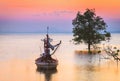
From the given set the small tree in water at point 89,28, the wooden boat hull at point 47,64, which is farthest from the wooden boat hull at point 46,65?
the small tree in water at point 89,28

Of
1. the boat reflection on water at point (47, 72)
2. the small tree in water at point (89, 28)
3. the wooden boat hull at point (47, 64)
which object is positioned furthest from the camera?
the small tree in water at point (89, 28)

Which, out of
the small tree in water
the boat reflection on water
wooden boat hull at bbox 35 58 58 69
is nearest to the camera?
the boat reflection on water

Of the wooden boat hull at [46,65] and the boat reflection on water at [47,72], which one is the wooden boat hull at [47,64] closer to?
the wooden boat hull at [46,65]

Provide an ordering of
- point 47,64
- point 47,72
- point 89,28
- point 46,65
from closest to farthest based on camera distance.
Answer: point 47,72 < point 47,64 < point 46,65 < point 89,28

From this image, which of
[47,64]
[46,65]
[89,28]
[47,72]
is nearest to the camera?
[47,72]

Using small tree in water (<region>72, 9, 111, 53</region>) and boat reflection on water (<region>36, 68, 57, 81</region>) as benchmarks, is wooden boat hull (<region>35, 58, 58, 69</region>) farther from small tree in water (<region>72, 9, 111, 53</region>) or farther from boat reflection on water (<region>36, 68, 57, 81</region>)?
small tree in water (<region>72, 9, 111, 53</region>)

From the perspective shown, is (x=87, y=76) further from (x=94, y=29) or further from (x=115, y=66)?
(x=94, y=29)

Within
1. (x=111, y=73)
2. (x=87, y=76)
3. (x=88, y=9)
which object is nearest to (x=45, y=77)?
(x=87, y=76)

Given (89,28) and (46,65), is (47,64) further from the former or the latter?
(89,28)

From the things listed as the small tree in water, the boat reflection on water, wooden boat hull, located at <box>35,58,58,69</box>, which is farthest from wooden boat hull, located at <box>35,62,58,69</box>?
the small tree in water

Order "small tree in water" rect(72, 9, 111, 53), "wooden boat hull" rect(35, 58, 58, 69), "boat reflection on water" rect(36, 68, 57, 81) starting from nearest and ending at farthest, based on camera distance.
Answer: "boat reflection on water" rect(36, 68, 57, 81) < "wooden boat hull" rect(35, 58, 58, 69) < "small tree in water" rect(72, 9, 111, 53)

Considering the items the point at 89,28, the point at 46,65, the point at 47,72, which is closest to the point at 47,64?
the point at 46,65

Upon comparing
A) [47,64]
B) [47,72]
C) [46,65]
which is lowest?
[47,72]

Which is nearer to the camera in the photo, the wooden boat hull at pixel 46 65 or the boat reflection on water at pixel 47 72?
the boat reflection on water at pixel 47 72
